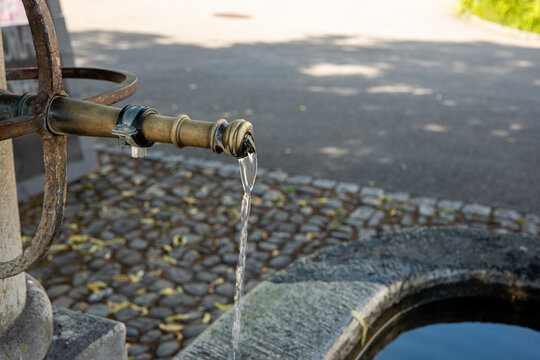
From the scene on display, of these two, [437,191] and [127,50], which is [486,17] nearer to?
[127,50]

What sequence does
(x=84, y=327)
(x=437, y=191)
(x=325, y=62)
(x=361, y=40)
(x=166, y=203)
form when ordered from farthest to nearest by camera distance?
(x=361, y=40) < (x=325, y=62) < (x=437, y=191) < (x=166, y=203) < (x=84, y=327)

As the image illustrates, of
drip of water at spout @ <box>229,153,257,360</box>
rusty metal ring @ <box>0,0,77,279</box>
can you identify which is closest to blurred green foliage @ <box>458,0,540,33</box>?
drip of water at spout @ <box>229,153,257,360</box>

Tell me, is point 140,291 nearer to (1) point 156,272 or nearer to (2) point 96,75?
(1) point 156,272

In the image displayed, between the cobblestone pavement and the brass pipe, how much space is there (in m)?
1.87

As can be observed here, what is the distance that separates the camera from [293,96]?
7820 millimetres

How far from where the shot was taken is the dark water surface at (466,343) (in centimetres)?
255

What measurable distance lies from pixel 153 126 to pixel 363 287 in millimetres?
1411

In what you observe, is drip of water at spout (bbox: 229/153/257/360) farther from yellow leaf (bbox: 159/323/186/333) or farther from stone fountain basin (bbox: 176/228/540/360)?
yellow leaf (bbox: 159/323/186/333)

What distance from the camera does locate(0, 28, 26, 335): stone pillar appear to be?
5.32ft

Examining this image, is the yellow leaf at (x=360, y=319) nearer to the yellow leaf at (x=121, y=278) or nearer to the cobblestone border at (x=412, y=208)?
the yellow leaf at (x=121, y=278)

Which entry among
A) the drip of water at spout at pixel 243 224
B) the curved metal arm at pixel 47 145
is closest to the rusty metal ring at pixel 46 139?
the curved metal arm at pixel 47 145

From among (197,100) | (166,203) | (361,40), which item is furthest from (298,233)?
(361,40)

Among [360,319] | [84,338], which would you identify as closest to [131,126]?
[84,338]

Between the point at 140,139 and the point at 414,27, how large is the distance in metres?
13.2
